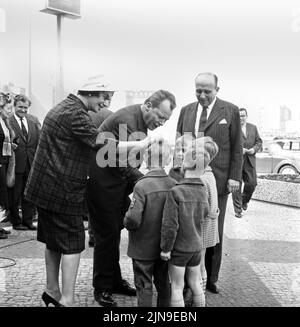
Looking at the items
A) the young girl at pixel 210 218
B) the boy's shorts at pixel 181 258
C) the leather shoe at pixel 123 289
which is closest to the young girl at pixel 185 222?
the boy's shorts at pixel 181 258

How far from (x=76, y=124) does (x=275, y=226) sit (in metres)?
4.85

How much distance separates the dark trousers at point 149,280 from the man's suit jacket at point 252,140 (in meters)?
4.94

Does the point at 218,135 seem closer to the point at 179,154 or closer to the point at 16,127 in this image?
the point at 179,154

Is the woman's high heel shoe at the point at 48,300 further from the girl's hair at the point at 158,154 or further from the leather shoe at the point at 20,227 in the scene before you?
the leather shoe at the point at 20,227

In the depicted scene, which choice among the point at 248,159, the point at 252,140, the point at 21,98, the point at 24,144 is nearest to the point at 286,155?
the point at 252,140

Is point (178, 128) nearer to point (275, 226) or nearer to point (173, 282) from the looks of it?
point (173, 282)

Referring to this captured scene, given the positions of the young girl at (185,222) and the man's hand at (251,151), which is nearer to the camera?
the young girl at (185,222)

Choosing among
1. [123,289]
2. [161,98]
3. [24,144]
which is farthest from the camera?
[24,144]

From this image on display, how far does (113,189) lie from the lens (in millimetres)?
3854

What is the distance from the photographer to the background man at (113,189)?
3.69 meters

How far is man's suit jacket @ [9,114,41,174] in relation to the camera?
6742mm

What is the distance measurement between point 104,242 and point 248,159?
15.7ft

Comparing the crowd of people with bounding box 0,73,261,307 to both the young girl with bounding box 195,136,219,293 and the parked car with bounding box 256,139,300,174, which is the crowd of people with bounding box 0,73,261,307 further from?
the parked car with bounding box 256,139,300,174

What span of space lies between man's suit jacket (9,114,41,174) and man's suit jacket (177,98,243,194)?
3096 mm
